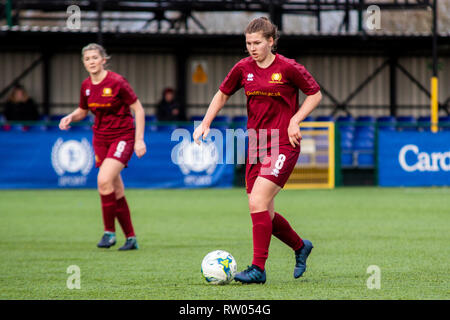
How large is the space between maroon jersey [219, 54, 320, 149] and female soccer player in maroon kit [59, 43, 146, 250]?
8.26 feet

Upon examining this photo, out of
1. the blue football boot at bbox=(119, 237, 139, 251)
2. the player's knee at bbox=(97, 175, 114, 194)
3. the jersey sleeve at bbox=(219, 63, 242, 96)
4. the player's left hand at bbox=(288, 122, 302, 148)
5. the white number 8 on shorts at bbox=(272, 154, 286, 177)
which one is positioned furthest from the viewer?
the blue football boot at bbox=(119, 237, 139, 251)

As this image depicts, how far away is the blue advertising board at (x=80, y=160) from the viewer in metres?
18.7

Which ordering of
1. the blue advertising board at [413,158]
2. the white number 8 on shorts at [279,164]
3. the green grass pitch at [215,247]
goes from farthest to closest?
the blue advertising board at [413,158], the white number 8 on shorts at [279,164], the green grass pitch at [215,247]

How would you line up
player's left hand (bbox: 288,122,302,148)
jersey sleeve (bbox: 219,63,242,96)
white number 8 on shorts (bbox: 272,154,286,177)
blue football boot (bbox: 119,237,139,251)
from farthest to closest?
blue football boot (bbox: 119,237,139,251)
jersey sleeve (bbox: 219,63,242,96)
white number 8 on shorts (bbox: 272,154,286,177)
player's left hand (bbox: 288,122,302,148)

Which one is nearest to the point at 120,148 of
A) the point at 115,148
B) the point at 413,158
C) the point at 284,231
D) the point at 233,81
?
the point at 115,148

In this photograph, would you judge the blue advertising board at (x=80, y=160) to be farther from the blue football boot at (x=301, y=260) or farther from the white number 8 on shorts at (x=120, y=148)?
the blue football boot at (x=301, y=260)

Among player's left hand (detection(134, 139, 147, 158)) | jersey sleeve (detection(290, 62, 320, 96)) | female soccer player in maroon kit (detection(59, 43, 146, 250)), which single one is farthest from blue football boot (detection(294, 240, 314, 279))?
female soccer player in maroon kit (detection(59, 43, 146, 250))

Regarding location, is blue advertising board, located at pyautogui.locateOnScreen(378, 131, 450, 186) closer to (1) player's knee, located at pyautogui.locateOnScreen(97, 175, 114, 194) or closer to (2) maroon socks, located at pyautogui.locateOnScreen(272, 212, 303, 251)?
(1) player's knee, located at pyautogui.locateOnScreen(97, 175, 114, 194)

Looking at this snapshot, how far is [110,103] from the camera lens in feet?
28.3

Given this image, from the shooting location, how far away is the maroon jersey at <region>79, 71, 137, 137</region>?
8.62 metres

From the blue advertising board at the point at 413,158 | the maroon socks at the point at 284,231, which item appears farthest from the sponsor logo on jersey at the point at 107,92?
the blue advertising board at the point at 413,158

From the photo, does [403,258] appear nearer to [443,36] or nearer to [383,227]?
[383,227]

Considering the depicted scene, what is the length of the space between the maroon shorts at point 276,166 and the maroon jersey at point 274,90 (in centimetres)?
8

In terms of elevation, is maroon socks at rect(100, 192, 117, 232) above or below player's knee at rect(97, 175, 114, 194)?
below
